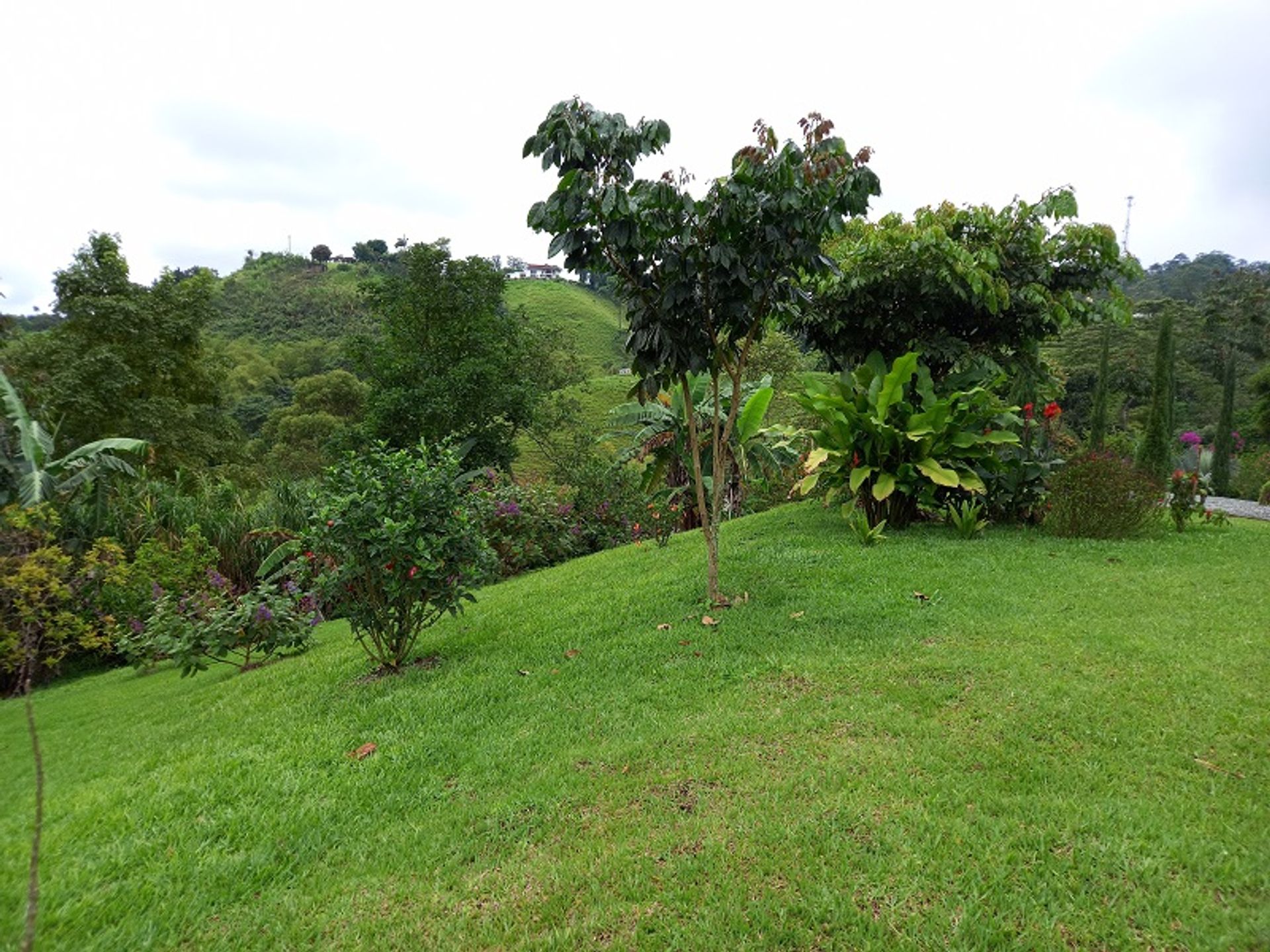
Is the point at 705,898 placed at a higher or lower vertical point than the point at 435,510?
lower

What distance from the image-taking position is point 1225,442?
2377 cm

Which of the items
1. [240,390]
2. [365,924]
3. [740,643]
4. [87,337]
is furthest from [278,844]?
[240,390]

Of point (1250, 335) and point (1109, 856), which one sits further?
point (1250, 335)

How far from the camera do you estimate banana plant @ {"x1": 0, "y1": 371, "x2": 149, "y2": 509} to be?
739 centimetres

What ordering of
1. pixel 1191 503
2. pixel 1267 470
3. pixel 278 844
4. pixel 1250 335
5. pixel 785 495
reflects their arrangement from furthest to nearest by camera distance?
1. pixel 1250 335
2. pixel 1267 470
3. pixel 785 495
4. pixel 1191 503
5. pixel 278 844

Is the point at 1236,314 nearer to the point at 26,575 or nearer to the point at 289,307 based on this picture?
the point at 26,575

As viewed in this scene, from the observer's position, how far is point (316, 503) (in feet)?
15.4

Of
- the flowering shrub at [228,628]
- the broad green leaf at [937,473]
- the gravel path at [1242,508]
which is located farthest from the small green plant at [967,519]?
the gravel path at [1242,508]

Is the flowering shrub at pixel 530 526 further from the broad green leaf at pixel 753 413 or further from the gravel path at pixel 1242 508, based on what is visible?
the gravel path at pixel 1242 508

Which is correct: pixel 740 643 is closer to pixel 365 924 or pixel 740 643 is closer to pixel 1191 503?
pixel 365 924

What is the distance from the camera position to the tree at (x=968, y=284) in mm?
7355

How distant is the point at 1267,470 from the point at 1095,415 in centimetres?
482

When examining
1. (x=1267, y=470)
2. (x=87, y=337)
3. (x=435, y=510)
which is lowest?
(x=1267, y=470)

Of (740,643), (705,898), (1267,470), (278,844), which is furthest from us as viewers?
(1267,470)
